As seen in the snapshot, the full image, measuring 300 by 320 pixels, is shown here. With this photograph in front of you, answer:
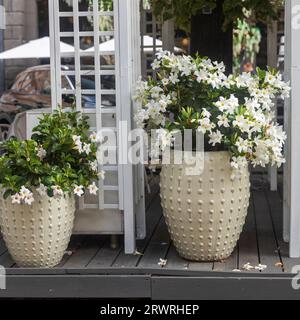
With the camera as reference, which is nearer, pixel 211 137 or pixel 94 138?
pixel 211 137

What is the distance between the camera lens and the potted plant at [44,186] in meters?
3.63

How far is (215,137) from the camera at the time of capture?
11.9 ft

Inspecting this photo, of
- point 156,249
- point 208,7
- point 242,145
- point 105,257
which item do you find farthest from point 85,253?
point 208,7

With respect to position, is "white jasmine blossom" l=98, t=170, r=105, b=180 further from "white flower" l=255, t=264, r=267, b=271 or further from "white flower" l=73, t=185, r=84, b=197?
"white flower" l=255, t=264, r=267, b=271

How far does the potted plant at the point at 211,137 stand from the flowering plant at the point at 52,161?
38 cm

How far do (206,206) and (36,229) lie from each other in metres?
0.94

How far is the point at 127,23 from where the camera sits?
3.95 metres

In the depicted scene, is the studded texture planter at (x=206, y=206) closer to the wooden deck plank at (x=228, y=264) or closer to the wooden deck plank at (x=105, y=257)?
the wooden deck plank at (x=228, y=264)

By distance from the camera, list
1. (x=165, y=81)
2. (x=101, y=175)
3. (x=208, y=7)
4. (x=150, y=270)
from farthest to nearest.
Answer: (x=208, y=7) < (x=101, y=175) < (x=165, y=81) < (x=150, y=270)

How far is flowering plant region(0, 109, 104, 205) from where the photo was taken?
3615 millimetres

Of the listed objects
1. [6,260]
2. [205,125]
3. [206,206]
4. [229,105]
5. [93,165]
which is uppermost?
[229,105]

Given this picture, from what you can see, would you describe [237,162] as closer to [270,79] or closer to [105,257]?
[270,79]
